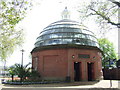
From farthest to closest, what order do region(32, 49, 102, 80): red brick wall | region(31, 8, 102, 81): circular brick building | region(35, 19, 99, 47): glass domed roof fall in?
1. region(35, 19, 99, 47): glass domed roof
2. region(31, 8, 102, 81): circular brick building
3. region(32, 49, 102, 80): red brick wall

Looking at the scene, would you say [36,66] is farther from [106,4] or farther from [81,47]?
[106,4]

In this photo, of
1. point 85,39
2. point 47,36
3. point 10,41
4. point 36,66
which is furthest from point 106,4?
point 36,66

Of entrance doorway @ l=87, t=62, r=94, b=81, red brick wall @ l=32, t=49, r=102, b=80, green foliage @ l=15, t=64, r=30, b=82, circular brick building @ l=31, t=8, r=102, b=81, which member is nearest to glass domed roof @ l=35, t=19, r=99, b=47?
circular brick building @ l=31, t=8, r=102, b=81

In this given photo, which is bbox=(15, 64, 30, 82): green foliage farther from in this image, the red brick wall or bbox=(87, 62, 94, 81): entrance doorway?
bbox=(87, 62, 94, 81): entrance doorway

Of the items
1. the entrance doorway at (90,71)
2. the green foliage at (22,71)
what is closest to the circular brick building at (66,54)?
the entrance doorway at (90,71)

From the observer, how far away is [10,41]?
61.1ft

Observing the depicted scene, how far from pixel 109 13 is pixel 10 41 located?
1096 cm

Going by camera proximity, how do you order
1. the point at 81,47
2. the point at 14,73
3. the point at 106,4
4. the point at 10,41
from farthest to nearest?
the point at 81,47
the point at 14,73
the point at 10,41
the point at 106,4

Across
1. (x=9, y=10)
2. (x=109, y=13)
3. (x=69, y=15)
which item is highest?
(x=69, y=15)

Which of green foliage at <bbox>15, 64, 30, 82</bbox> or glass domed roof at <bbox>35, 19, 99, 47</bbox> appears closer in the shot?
green foliage at <bbox>15, 64, 30, 82</bbox>

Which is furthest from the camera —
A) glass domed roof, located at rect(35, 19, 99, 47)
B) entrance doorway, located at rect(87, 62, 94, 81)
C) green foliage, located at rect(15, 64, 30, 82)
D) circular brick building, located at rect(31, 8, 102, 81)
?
entrance doorway, located at rect(87, 62, 94, 81)

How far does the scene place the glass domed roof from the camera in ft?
84.0

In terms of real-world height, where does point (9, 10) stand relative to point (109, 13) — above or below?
below

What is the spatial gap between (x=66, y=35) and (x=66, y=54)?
11.0 ft
